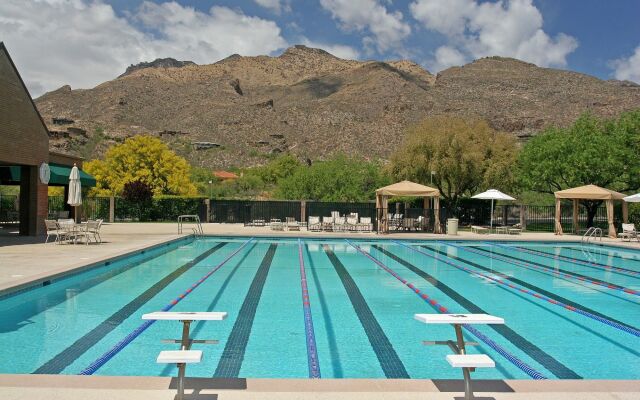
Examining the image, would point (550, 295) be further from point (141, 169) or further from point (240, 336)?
point (141, 169)

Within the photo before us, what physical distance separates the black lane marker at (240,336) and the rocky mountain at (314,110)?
78.5 meters

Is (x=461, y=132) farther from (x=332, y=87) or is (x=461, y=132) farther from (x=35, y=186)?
(x=332, y=87)

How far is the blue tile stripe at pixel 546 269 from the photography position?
11078 mm

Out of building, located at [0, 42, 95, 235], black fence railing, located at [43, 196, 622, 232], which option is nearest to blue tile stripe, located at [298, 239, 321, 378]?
building, located at [0, 42, 95, 235]

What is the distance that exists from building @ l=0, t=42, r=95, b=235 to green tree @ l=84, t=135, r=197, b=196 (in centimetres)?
1611

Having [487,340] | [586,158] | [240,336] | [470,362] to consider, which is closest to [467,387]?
[470,362]

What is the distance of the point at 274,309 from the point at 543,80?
446ft

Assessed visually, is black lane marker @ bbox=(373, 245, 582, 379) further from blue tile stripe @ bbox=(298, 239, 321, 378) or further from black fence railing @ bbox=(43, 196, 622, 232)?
black fence railing @ bbox=(43, 196, 622, 232)

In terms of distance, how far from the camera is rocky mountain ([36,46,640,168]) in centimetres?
9644

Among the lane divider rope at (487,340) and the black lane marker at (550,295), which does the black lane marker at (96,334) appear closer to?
the lane divider rope at (487,340)

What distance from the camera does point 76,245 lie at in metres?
15.4

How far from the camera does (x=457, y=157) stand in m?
27.5

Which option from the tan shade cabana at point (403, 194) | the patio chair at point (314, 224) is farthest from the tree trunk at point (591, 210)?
the patio chair at point (314, 224)

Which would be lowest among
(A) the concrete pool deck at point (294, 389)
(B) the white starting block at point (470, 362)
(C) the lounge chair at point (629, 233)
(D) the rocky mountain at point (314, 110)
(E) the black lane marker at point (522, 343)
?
(E) the black lane marker at point (522, 343)
